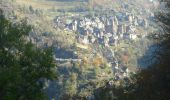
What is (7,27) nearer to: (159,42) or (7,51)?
(7,51)

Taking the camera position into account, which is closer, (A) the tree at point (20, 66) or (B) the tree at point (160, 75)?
(A) the tree at point (20, 66)

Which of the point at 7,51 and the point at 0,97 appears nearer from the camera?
the point at 0,97

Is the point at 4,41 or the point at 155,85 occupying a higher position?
the point at 4,41

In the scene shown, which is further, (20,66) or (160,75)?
(160,75)

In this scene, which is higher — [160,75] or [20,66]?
[20,66]

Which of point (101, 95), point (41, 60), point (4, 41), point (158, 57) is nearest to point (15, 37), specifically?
point (4, 41)

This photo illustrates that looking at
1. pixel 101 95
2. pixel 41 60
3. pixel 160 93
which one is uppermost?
pixel 41 60

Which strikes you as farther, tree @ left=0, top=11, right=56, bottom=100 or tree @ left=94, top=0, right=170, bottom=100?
tree @ left=94, top=0, right=170, bottom=100

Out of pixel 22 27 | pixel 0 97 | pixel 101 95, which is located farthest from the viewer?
pixel 101 95
